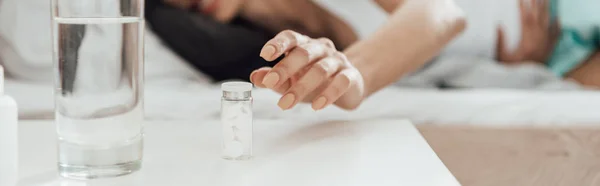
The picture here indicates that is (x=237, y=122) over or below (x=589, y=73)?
over

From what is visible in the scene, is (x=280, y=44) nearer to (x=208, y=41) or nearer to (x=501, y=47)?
(x=208, y=41)

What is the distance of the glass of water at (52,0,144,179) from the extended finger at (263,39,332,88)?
128 millimetres

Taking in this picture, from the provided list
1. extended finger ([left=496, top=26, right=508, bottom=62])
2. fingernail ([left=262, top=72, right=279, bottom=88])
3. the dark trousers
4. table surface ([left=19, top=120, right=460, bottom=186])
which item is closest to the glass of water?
table surface ([left=19, top=120, right=460, bottom=186])

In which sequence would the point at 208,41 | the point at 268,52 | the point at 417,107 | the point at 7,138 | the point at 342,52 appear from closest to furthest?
the point at 7,138 → the point at 268,52 → the point at 342,52 → the point at 417,107 → the point at 208,41

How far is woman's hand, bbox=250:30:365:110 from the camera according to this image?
2.06 ft

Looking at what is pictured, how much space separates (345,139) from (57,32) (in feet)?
1.00

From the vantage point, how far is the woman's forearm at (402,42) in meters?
0.87

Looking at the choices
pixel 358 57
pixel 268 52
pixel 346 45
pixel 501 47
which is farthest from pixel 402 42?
pixel 501 47

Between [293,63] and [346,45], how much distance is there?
29.2 inches

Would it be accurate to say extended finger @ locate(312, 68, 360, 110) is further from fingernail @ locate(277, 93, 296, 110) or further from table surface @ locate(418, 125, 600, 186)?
table surface @ locate(418, 125, 600, 186)

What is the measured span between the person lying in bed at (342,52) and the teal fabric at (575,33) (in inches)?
17.6

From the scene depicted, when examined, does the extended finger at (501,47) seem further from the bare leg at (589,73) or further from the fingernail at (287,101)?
the fingernail at (287,101)

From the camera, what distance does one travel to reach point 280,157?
0.63 metres

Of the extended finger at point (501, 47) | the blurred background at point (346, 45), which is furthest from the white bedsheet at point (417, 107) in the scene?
the extended finger at point (501, 47)
